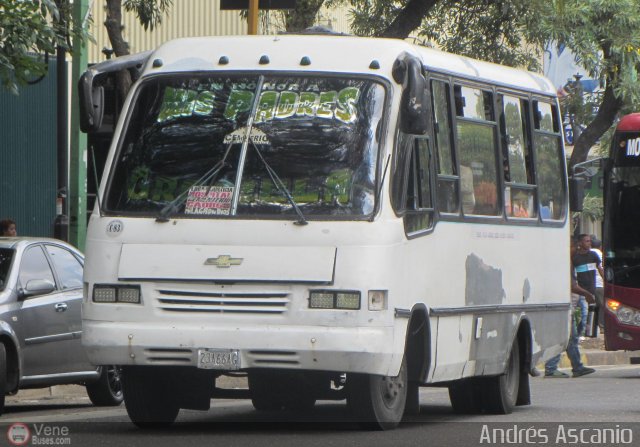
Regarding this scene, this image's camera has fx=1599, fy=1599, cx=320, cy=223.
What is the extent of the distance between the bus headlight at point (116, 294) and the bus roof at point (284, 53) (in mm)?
1714

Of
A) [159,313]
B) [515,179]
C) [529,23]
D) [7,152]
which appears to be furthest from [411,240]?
[7,152]

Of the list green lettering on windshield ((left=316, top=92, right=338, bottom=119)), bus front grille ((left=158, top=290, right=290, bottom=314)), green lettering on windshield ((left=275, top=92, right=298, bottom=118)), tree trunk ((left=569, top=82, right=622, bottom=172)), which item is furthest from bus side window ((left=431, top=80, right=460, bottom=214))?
tree trunk ((left=569, top=82, right=622, bottom=172))

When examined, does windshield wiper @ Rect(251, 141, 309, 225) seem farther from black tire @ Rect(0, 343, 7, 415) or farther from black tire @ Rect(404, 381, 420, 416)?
black tire @ Rect(0, 343, 7, 415)

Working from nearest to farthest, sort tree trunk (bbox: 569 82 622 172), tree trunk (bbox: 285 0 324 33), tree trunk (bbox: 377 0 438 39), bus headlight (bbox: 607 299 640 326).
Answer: bus headlight (bbox: 607 299 640 326), tree trunk (bbox: 377 0 438 39), tree trunk (bbox: 285 0 324 33), tree trunk (bbox: 569 82 622 172)

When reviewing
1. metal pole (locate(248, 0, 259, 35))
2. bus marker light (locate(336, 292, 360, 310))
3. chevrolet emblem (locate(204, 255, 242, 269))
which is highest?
metal pole (locate(248, 0, 259, 35))

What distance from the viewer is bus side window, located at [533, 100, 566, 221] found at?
14.6 meters

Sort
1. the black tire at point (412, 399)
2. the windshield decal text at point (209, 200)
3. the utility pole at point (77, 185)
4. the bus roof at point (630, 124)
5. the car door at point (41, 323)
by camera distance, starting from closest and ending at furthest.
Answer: the windshield decal text at point (209, 200), the black tire at point (412, 399), the car door at point (41, 323), the utility pole at point (77, 185), the bus roof at point (630, 124)

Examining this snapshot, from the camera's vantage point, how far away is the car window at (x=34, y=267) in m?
13.9

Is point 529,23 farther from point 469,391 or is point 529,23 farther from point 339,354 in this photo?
point 339,354

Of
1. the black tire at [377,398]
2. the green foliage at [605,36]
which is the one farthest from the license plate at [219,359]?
the green foliage at [605,36]

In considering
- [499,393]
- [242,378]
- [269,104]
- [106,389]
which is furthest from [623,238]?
[269,104]

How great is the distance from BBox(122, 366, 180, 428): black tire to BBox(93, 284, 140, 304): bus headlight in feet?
1.86

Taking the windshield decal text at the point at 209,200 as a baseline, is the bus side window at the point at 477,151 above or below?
above

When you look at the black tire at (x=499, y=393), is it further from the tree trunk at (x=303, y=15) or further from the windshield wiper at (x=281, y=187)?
the tree trunk at (x=303, y=15)
